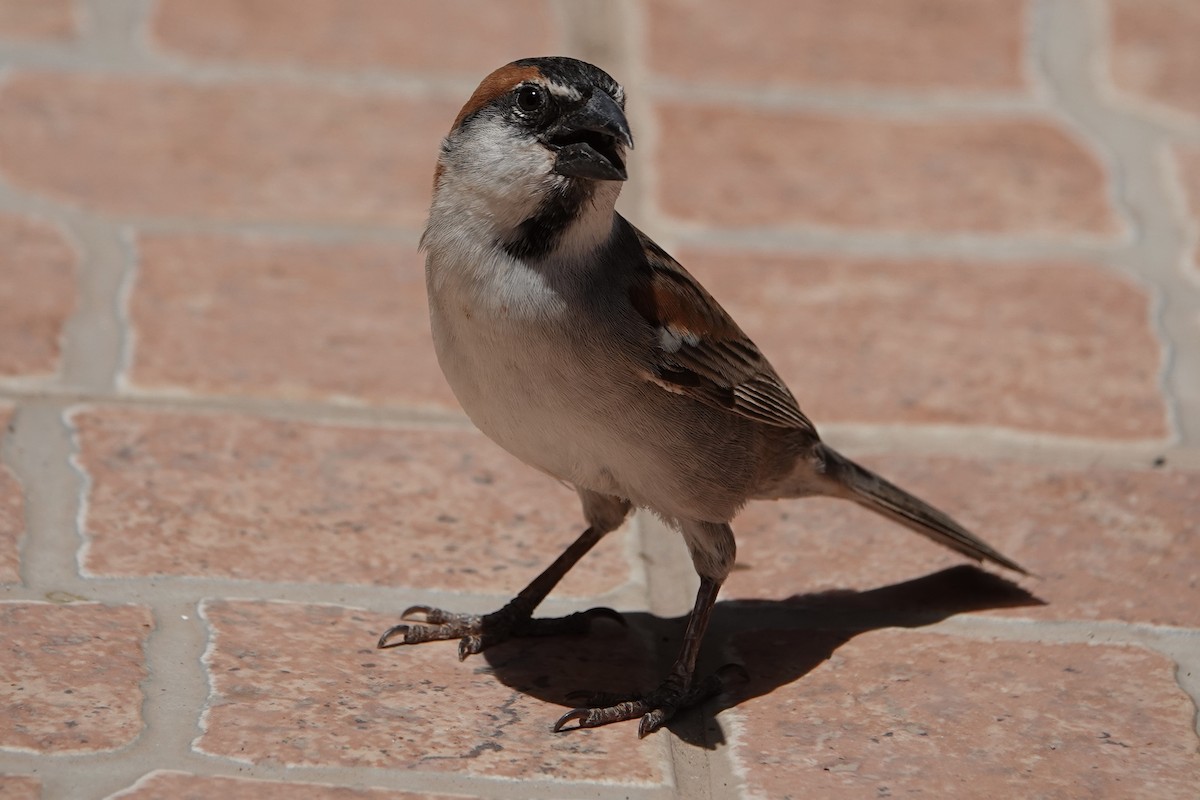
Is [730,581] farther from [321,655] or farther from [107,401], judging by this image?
[107,401]

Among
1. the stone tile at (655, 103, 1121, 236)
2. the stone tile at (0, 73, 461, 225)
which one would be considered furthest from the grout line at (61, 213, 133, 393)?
the stone tile at (655, 103, 1121, 236)

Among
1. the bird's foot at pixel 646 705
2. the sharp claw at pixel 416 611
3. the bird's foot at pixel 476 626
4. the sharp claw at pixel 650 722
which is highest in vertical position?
the sharp claw at pixel 416 611

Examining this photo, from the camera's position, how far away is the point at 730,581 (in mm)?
3699

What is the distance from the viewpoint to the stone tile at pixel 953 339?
4.29 m

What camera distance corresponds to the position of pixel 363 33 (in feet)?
19.4

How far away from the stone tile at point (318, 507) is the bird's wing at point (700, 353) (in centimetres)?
59

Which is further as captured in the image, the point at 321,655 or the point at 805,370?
the point at 805,370

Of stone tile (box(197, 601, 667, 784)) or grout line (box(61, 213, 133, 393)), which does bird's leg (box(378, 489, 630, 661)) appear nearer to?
stone tile (box(197, 601, 667, 784))

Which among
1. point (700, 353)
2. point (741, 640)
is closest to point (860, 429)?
point (741, 640)

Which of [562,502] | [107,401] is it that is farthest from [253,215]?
[562,502]

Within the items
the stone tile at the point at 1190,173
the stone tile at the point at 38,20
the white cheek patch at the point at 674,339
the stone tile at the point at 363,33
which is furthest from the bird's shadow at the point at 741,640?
the stone tile at the point at 38,20

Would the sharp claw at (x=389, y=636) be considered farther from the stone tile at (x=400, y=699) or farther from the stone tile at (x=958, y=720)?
the stone tile at (x=958, y=720)

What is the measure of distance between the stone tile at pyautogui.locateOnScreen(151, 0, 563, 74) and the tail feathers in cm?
264

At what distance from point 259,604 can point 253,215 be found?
77.7 inches
